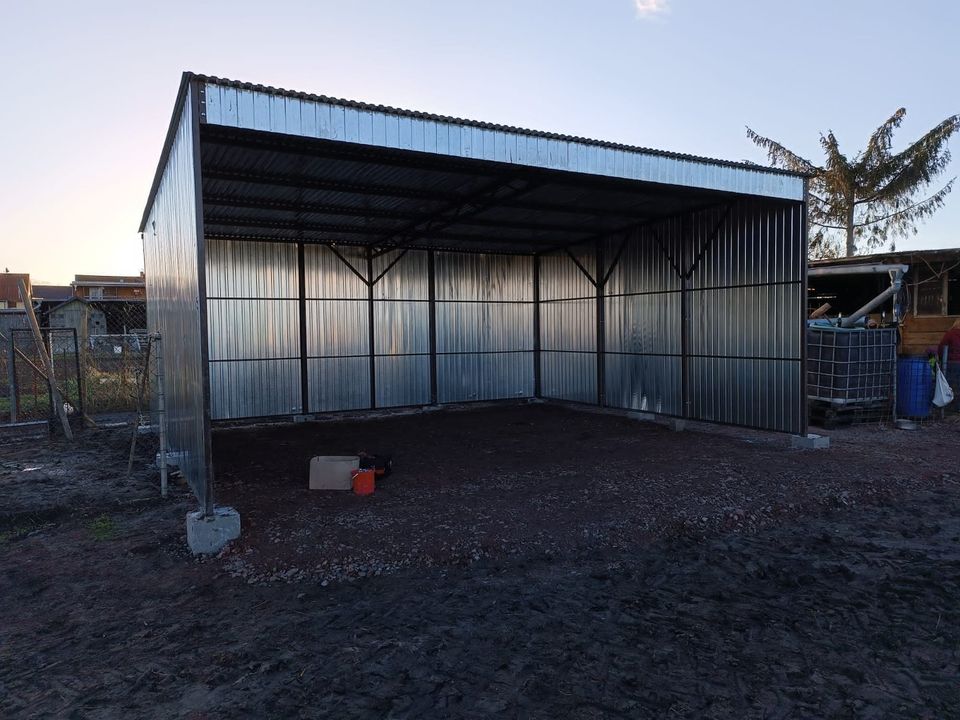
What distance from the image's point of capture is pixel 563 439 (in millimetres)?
12039

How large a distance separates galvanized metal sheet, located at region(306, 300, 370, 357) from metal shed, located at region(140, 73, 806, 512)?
5 cm

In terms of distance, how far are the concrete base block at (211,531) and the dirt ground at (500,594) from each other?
0.18 metres

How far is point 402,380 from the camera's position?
16.4 metres

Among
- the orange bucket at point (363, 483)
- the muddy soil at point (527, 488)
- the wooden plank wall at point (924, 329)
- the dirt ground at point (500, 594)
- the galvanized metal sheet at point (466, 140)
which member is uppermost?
the galvanized metal sheet at point (466, 140)

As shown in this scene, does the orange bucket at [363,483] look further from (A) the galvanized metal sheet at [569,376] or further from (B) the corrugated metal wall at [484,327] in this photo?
(A) the galvanized metal sheet at [569,376]

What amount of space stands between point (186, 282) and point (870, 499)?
29.6 feet

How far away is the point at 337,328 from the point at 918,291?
15.0 meters

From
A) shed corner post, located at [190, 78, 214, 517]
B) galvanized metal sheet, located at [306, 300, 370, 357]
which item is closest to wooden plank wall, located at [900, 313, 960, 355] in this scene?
galvanized metal sheet, located at [306, 300, 370, 357]

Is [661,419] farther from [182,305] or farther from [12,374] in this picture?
[12,374]

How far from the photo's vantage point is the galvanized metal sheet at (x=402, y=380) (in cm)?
1609

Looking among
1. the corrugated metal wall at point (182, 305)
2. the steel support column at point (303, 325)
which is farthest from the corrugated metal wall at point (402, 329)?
the corrugated metal wall at point (182, 305)

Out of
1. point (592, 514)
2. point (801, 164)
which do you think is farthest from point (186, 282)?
point (801, 164)

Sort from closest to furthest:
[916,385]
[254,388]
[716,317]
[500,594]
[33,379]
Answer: [500,594], [716,317], [33,379], [916,385], [254,388]

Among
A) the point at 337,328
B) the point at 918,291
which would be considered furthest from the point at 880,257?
the point at 337,328
